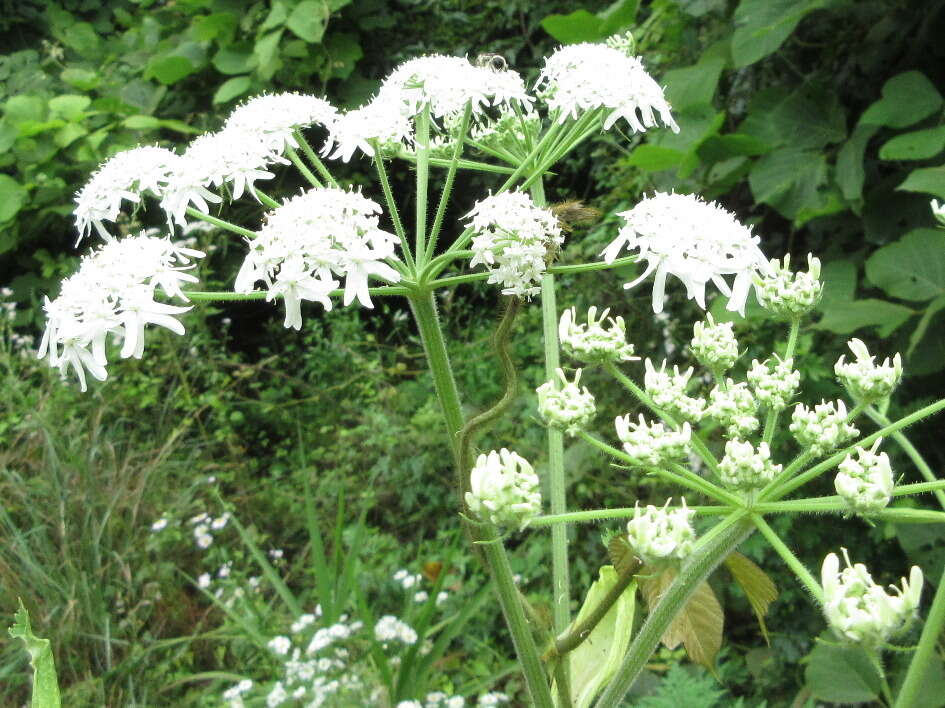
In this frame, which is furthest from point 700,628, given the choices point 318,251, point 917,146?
point 917,146

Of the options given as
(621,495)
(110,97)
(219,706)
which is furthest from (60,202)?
(621,495)

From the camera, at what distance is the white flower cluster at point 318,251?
106cm

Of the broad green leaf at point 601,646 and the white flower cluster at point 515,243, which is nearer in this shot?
the white flower cluster at point 515,243

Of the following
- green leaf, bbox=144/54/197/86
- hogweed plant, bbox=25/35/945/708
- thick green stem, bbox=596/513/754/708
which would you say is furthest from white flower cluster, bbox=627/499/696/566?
green leaf, bbox=144/54/197/86

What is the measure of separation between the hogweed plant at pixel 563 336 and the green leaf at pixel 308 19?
321cm

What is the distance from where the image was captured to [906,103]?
237 cm

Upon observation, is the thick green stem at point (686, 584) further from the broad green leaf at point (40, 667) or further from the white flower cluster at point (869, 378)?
the broad green leaf at point (40, 667)

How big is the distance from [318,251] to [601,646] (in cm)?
77

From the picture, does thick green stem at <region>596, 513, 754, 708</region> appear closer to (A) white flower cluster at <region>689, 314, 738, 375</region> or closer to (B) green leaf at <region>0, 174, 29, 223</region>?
(A) white flower cluster at <region>689, 314, 738, 375</region>

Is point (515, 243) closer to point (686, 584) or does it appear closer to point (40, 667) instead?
point (686, 584)

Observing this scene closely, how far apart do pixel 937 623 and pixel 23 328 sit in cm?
530

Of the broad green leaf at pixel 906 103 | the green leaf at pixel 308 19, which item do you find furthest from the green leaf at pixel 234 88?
the broad green leaf at pixel 906 103

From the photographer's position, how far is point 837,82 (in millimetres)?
2777

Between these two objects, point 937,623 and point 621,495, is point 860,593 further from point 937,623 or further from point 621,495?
point 621,495
